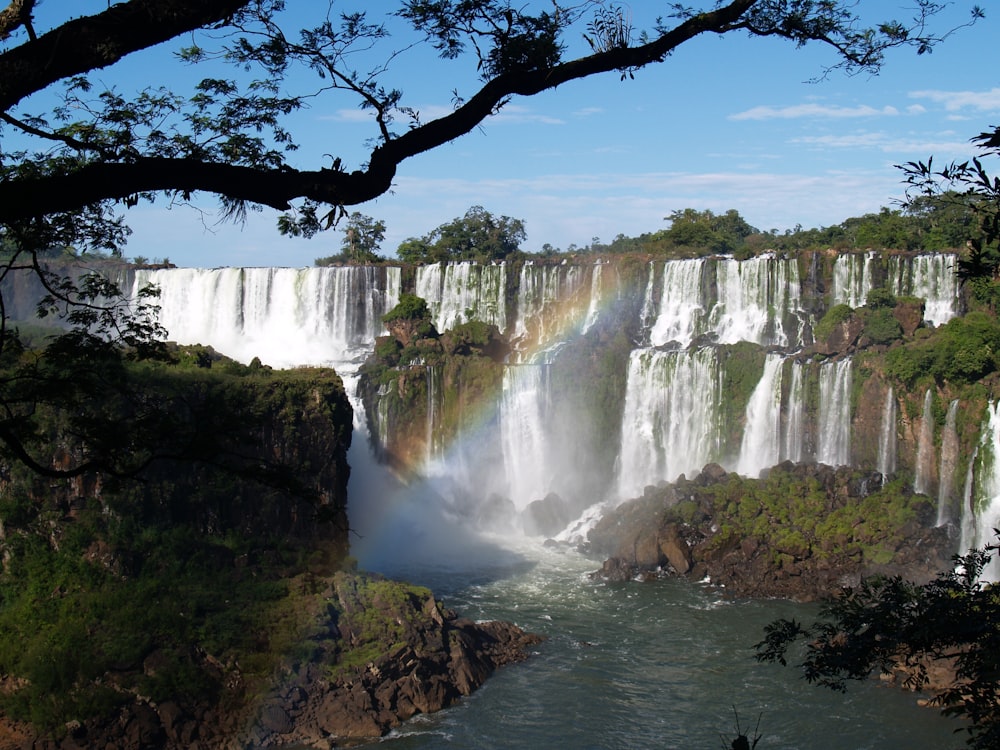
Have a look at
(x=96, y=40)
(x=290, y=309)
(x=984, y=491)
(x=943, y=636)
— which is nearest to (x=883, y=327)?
(x=984, y=491)

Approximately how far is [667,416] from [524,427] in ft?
13.6

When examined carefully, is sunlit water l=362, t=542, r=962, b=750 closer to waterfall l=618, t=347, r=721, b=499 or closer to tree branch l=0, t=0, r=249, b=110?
waterfall l=618, t=347, r=721, b=499

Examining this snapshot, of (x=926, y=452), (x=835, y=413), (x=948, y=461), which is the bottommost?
(x=948, y=461)

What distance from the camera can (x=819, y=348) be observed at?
27297mm

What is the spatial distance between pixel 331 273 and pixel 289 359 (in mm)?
3148

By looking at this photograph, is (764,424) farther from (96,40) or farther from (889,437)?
(96,40)

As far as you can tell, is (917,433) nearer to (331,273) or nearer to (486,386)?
(486,386)

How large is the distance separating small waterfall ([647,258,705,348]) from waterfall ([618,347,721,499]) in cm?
254

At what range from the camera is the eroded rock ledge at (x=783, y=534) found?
21.5 metres

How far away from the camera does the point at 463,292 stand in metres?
35.3

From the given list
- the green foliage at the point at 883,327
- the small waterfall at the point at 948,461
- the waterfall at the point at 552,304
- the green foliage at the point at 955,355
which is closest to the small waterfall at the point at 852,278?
the green foliage at the point at 883,327

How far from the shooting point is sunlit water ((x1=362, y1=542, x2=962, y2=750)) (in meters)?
14.9

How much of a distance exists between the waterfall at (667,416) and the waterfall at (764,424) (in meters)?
0.88

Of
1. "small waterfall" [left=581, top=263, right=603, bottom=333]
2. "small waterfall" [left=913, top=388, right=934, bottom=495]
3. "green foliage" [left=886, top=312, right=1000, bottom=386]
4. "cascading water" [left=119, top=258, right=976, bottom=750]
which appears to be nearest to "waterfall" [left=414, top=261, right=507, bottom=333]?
"cascading water" [left=119, top=258, right=976, bottom=750]
